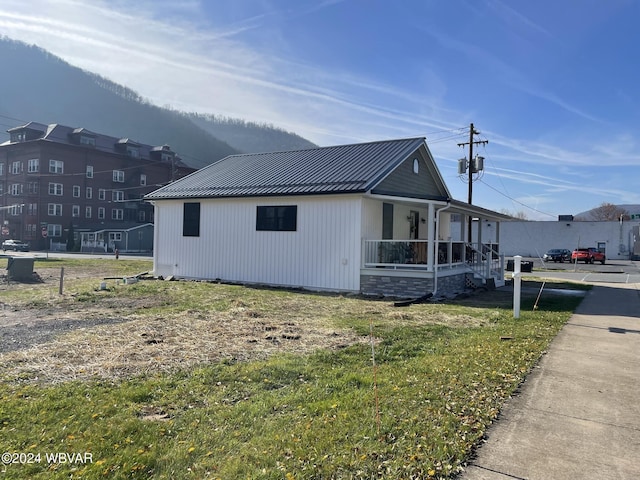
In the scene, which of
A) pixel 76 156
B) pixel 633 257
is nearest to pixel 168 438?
pixel 633 257

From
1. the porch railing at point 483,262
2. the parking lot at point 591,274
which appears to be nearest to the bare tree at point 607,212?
the parking lot at point 591,274

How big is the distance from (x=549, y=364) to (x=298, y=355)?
3281 millimetres

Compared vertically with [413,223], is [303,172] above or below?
above

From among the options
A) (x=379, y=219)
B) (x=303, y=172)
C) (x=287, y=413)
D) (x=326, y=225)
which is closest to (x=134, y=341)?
(x=287, y=413)

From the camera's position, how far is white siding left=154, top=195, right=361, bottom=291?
44.4 feet

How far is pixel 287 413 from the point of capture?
3906mm

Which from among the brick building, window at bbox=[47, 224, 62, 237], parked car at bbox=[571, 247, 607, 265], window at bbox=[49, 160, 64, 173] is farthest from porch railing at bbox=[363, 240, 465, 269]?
window at bbox=[49, 160, 64, 173]

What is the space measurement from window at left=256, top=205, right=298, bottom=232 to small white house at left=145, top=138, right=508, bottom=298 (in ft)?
0.11

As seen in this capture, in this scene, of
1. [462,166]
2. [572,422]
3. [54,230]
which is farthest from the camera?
[54,230]

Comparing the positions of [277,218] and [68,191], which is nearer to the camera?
[277,218]

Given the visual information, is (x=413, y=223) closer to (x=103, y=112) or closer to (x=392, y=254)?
(x=392, y=254)

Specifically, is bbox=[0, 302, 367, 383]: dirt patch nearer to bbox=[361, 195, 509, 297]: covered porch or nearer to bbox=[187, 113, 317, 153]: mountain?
bbox=[361, 195, 509, 297]: covered porch

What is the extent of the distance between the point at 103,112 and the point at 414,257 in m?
131

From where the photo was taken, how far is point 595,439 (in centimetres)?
353
